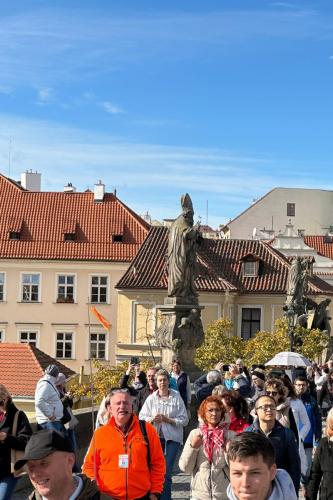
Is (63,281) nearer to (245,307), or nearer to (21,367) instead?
(245,307)

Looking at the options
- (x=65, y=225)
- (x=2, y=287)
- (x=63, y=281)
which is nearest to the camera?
(x=2, y=287)

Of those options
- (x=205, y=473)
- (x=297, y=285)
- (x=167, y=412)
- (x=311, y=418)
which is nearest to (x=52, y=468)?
(x=205, y=473)

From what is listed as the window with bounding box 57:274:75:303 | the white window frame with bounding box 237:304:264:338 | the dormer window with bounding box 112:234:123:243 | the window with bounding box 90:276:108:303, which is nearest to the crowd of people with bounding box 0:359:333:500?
the white window frame with bounding box 237:304:264:338

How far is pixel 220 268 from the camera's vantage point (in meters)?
63.7

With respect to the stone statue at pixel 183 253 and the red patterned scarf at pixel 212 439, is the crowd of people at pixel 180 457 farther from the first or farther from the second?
the stone statue at pixel 183 253

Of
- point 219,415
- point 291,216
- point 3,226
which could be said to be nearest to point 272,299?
point 3,226

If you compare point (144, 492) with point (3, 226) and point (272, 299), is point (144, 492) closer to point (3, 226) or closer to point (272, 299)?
point (272, 299)

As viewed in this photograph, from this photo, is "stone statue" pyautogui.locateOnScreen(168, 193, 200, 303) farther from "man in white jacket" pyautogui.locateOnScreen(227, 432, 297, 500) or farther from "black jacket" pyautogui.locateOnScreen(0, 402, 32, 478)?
"man in white jacket" pyautogui.locateOnScreen(227, 432, 297, 500)

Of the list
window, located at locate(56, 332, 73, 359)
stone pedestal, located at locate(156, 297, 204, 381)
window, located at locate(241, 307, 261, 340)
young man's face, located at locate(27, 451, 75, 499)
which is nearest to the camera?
young man's face, located at locate(27, 451, 75, 499)

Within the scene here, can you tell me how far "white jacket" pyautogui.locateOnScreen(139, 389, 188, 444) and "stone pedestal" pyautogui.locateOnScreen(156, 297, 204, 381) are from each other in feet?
32.8

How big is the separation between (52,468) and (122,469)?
10.6 feet

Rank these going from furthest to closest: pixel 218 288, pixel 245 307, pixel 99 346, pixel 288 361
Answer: pixel 99 346 < pixel 245 307 < pixel 218 288 < pixel 288 361

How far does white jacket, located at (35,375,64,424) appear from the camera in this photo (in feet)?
39.9

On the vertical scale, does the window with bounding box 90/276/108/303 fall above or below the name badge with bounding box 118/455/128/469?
above
